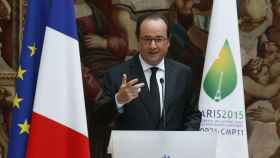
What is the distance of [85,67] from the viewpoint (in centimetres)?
797

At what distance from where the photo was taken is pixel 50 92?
16.2 feet

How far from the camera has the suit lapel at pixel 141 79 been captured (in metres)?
5.43

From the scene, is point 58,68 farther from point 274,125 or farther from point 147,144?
point 274,125

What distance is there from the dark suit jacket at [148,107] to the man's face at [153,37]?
0.87ft

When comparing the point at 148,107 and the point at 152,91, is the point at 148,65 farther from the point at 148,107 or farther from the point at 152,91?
the point at 148,107

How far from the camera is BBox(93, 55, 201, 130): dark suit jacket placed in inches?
212

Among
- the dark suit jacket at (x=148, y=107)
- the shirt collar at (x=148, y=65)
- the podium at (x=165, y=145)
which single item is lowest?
the podium at (x=165, y=145)

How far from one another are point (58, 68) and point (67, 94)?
20 centimetres

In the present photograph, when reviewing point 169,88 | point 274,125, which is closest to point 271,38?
point 274,125

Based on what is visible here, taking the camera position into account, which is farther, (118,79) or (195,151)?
(118,79)

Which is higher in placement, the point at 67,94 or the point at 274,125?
the point at 67,94

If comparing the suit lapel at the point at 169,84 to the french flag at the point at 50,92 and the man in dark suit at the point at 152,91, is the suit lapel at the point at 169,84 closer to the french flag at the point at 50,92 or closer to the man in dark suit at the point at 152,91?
the man in dark suit at the point at 152,91

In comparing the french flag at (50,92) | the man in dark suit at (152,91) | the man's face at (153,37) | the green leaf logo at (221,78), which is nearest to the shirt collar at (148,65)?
the man in dark suit at (152,91)

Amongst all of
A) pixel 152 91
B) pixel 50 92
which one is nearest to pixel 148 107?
pixel 152 91
